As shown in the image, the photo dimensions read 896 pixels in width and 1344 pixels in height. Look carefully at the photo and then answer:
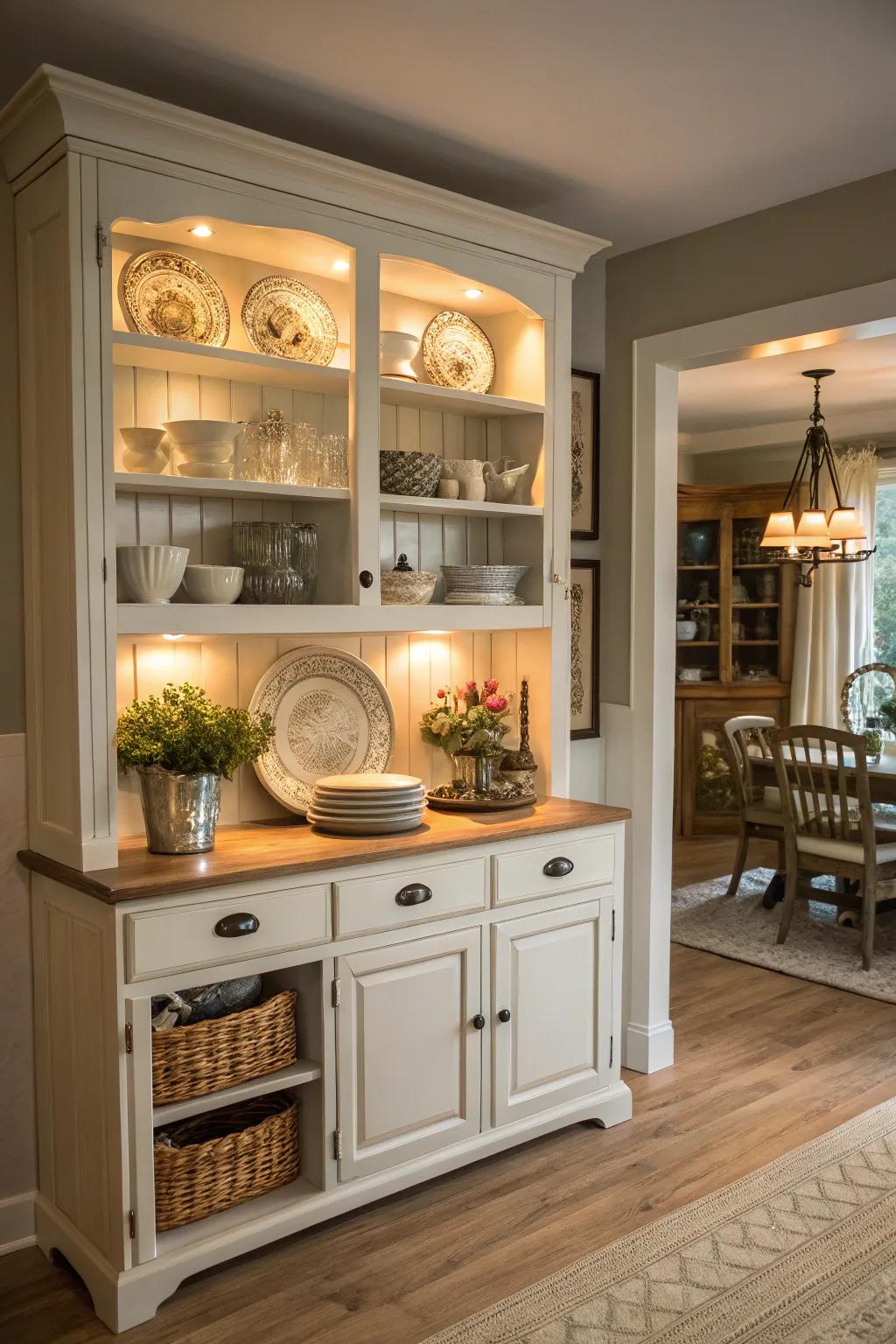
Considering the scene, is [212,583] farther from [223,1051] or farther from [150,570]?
[223,1051]

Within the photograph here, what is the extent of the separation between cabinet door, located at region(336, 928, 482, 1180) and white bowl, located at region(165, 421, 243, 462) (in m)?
1.23

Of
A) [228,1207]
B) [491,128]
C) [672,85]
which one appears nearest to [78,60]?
[491,128]

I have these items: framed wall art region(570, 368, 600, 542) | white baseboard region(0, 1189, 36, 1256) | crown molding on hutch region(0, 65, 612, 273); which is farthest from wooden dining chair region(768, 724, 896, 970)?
white baseboard region(0, 1189, 36, 1256)

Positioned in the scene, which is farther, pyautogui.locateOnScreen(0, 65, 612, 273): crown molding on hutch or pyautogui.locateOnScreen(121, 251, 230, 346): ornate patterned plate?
pyautogui.locateOnScreen(121, 251, 230, 346): ornate patterned plate

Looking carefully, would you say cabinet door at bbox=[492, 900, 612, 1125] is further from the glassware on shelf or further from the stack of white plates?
the glassware on shelf

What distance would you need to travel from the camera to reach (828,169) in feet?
10.1

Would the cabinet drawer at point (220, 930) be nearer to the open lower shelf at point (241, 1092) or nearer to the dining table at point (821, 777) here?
the open lower shelf at point (241, 1092)

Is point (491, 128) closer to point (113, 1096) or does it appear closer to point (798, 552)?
point (113, 1096)

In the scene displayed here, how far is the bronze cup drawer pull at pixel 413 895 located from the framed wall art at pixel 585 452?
56.3 inches

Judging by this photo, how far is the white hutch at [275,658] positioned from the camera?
2434 mm

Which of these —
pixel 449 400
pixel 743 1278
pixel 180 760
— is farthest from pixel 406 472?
pixel 743 1278

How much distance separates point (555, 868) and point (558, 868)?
0.01 m

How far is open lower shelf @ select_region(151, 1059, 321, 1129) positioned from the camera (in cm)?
245

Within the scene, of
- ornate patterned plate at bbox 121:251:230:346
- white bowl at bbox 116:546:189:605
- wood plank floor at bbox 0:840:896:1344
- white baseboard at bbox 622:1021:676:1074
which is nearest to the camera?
Answer: wood plank floor at bbox 0:840:896:1344
